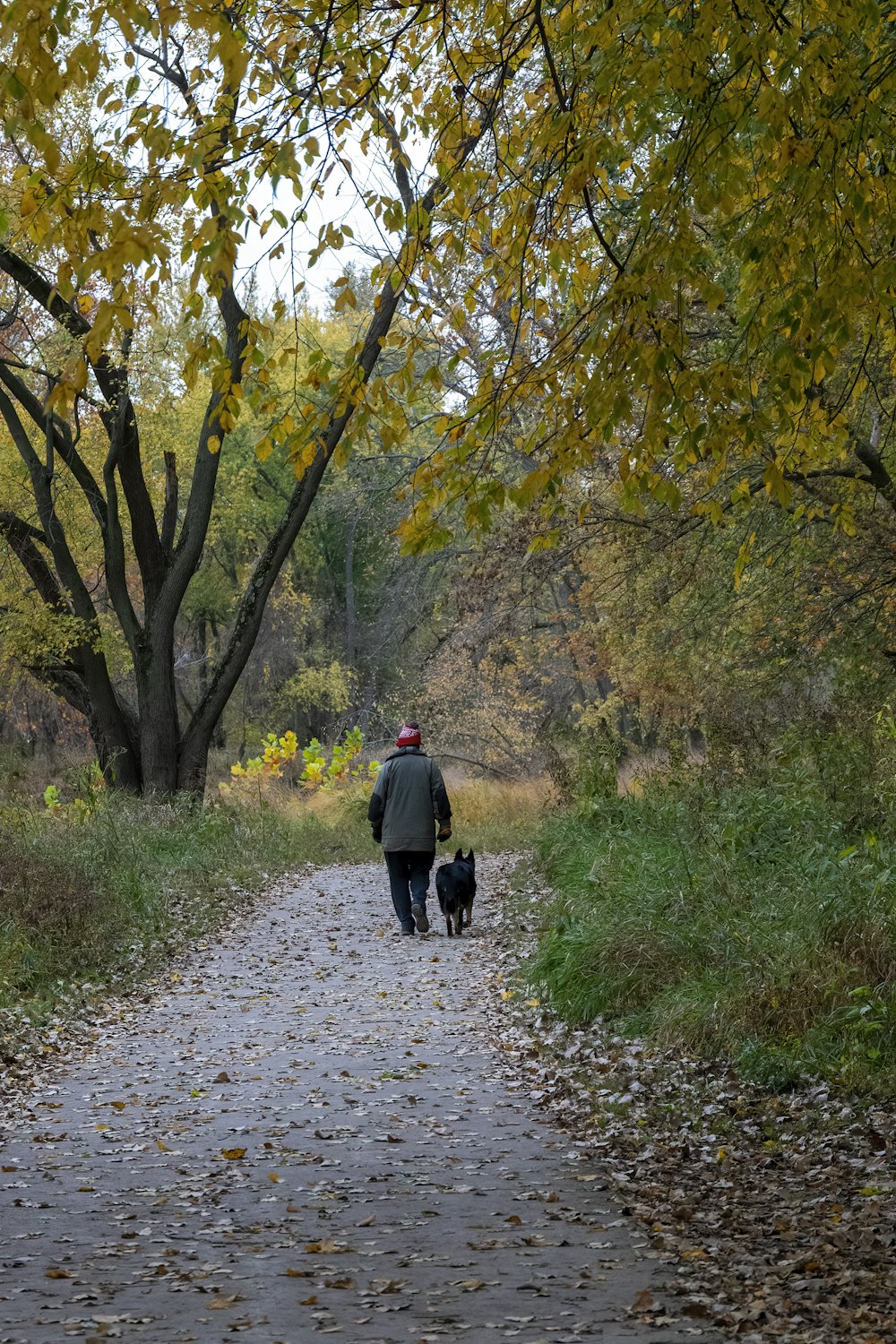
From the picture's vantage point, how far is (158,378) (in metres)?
20.9

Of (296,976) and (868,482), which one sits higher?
(868,482)

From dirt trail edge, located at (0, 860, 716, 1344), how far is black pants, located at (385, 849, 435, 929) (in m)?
3.67

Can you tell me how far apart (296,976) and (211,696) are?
33.5 feet

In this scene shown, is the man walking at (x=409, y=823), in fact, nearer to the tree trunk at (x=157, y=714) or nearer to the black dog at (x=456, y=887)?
the black dog at (x=456, y=887)

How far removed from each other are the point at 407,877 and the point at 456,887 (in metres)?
0.88

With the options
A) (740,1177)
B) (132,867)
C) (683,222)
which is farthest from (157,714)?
(683,222)

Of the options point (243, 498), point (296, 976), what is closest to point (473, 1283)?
point (296, 976)

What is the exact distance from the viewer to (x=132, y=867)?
14406 millimetres

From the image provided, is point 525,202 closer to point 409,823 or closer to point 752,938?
point 752,938

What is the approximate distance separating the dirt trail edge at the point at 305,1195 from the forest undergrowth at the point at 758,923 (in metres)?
1.00

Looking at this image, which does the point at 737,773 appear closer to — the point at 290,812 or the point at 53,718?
the point at 290,812

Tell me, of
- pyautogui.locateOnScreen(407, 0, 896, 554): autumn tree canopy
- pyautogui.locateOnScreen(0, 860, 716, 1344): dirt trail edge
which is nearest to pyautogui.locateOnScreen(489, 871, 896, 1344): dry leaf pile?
pyautogui.locateOnScreen(0, 860, 716, 1344): dirt trail edge

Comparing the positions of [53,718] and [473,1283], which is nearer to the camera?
[473,1283]

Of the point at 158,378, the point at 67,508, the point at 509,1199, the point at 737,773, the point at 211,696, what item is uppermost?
the point at 158,378
